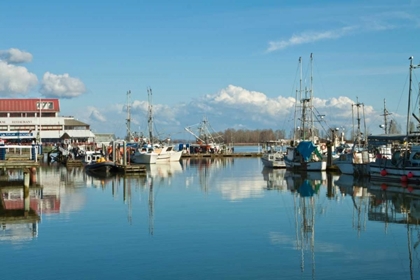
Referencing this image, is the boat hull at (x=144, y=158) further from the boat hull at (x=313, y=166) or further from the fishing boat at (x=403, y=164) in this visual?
the fishing boat at (x=403, y=164)

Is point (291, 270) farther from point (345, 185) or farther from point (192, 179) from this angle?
point (192, 179)

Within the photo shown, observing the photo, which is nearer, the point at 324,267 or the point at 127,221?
the point at 324,267

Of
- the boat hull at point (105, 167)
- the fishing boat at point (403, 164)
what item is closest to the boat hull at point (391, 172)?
the fishing boat at point (403, 164)

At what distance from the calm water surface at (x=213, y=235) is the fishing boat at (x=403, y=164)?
3093 mm

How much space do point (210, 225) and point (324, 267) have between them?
921 cm

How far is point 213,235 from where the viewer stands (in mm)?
24703

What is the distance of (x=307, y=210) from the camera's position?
Answer: 33188 millimetres

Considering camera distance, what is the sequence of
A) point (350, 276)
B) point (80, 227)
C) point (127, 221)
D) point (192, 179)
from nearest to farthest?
point (350, 276), point (80, 227), point (127, 221), point (192, 179)

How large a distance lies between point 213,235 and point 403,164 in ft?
87.2

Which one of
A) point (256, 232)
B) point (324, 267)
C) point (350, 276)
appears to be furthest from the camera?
point (256, 232)

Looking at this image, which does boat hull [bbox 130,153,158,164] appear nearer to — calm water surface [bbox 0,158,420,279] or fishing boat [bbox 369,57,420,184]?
fishing boat [bbox 369,57,420,184]

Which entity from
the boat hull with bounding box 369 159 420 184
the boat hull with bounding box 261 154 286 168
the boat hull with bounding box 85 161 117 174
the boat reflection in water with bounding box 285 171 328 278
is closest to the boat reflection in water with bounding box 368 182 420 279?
the boat hull with bounding box 369 159 420 184

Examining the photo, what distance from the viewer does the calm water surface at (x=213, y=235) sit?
61.2ft

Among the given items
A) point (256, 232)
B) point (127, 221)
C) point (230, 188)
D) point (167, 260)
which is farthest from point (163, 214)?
point (230, 188)
